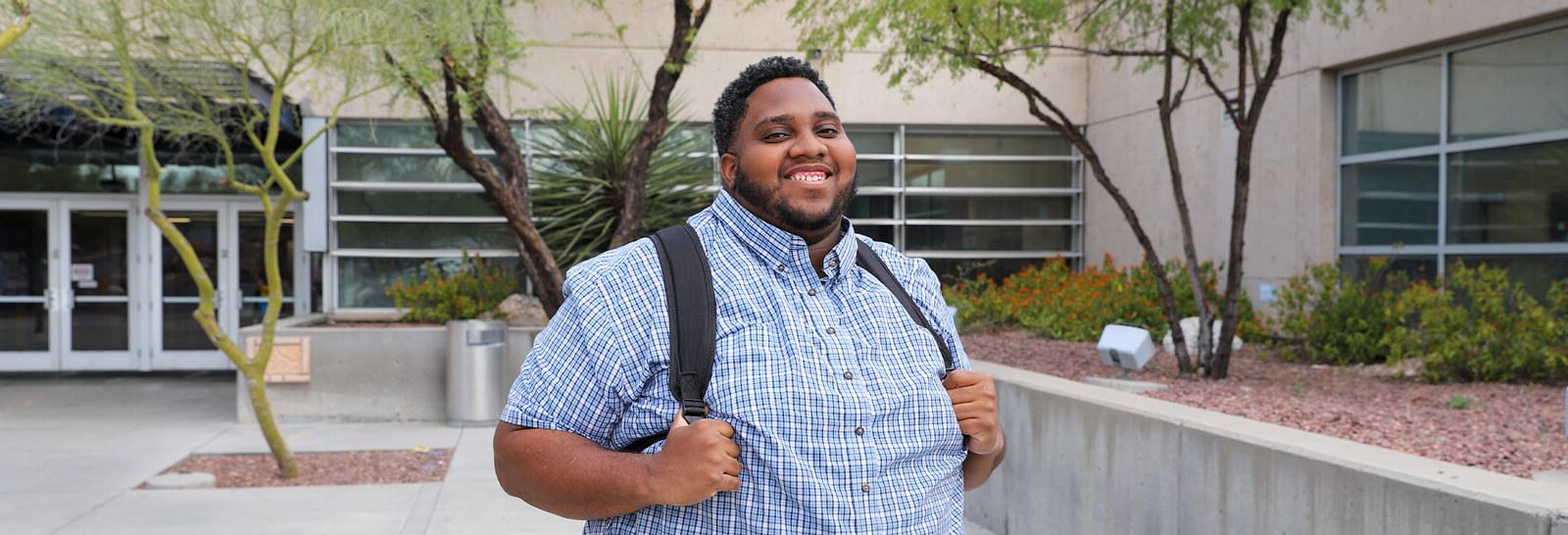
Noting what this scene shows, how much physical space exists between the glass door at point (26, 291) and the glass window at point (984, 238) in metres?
9.61

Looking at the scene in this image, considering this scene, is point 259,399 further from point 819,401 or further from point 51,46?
point 819,401

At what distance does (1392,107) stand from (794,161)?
963cm

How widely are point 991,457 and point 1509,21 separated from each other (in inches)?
325

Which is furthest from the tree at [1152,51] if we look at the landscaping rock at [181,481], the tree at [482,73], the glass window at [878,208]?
the glass window at [878,208]

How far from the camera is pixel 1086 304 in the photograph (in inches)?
421

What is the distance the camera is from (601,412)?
1.63 meters

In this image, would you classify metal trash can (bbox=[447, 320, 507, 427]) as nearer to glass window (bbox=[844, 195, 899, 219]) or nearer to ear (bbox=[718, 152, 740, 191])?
glass window (bbox=[844, 195, 899, 219])

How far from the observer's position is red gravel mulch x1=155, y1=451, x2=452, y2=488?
7.39 meters

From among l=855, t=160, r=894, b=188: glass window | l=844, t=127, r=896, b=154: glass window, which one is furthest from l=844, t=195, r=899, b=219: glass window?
l=844, t=127, r=896, b=154: glass window

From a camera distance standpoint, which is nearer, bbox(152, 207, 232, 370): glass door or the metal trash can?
the metal trash can

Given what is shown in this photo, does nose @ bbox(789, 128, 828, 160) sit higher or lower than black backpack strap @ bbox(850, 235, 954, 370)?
higher

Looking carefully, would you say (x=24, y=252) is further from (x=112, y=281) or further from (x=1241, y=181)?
(x=1241, y=181)

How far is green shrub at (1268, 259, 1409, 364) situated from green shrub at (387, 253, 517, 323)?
6.64m

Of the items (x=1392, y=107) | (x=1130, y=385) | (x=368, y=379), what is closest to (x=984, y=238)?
(x=1392, y=107)
